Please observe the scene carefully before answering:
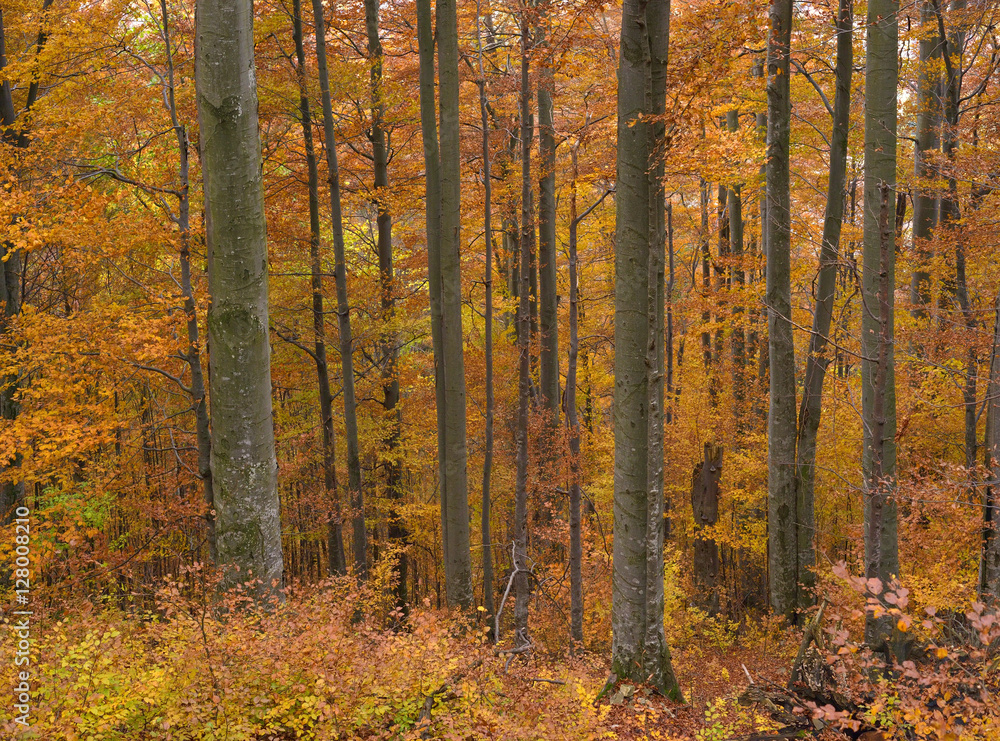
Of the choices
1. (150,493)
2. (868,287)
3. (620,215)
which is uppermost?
(620,215)

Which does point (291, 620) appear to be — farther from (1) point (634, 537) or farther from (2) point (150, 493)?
(2) point (150, 493)

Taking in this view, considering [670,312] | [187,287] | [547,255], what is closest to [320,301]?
[187,287]

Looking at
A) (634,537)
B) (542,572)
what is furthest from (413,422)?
(634,537)

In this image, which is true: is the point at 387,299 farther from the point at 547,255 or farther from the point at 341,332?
the point at 547,255

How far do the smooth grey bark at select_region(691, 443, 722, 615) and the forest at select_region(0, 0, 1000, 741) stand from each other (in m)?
0.08

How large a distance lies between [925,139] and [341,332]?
38.1 feet

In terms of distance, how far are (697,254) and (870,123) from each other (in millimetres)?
14245

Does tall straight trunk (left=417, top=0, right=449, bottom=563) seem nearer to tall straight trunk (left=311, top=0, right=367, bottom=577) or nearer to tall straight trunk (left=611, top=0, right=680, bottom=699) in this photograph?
tall straight trunk (left=311, top=0, right=367, bottom=577)

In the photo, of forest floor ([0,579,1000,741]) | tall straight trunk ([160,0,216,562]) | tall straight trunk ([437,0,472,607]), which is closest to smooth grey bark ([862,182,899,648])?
forest floor ([0,579,1000,741])

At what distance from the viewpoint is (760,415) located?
1513cm

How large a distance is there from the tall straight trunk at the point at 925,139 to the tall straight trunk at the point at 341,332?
975cm

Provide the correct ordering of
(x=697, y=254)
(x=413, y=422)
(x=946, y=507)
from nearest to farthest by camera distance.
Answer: (x=946, y=507), (x=413, y=422), (x=697, y=254)

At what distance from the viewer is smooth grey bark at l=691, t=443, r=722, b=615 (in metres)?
14.4

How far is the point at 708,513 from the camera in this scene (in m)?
14.3
